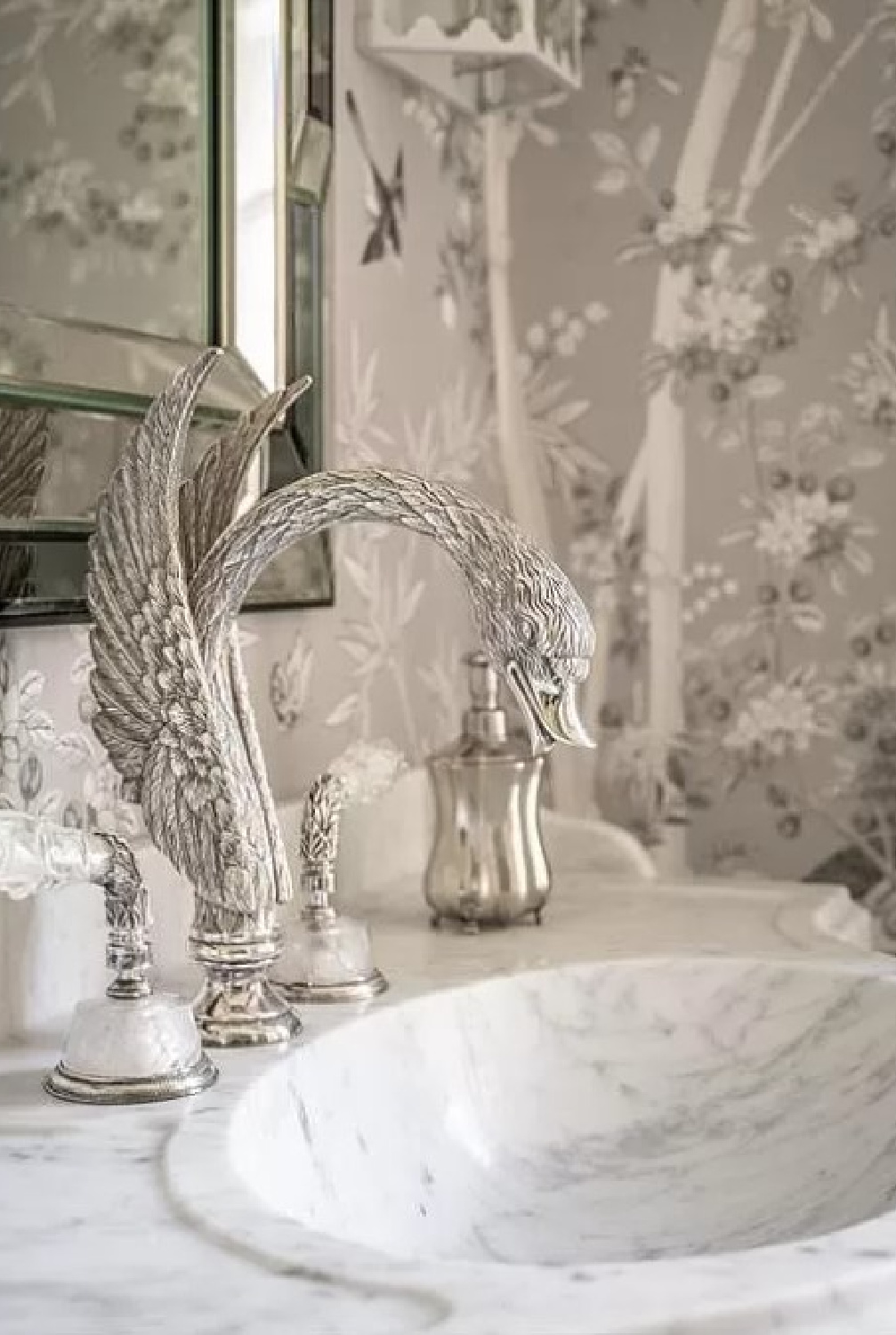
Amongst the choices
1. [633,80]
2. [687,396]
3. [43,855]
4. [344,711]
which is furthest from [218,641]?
[633,80]

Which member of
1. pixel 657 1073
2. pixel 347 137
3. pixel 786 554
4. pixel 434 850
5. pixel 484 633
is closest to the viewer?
pixel 484 633

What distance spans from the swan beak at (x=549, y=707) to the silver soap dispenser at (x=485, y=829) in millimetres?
318

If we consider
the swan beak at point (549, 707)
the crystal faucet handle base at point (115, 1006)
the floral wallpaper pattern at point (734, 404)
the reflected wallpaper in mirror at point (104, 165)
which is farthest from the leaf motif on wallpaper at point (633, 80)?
the crystal faucet handle base at point (115, 1006)

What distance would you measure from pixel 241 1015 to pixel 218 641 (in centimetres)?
17

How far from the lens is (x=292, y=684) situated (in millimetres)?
1214

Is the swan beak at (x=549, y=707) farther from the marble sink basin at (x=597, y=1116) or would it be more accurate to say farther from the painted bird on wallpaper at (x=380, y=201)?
the painted bird on wallpaper at (x=380, y=201)

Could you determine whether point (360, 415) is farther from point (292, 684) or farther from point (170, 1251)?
point (170, 1251)

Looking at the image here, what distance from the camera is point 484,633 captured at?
822mm

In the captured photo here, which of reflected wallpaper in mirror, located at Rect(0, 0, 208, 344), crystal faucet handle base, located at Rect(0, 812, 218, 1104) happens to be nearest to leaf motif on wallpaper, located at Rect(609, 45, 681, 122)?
reflected wallpaper in mirror, located at Rect(0, 0, 208, 344)

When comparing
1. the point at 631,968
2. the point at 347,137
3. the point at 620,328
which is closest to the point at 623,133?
the point at 620,328

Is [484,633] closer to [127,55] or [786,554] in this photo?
[127,55]

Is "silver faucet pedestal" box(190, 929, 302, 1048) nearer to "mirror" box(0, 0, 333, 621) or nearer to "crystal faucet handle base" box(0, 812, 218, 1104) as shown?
"crystal faucet handle base" box(0, 812, 218, 1104)

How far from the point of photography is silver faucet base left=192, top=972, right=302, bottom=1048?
838 millimetres

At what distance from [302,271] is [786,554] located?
0.47m
